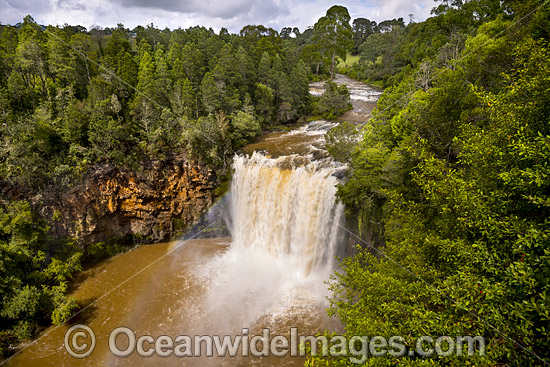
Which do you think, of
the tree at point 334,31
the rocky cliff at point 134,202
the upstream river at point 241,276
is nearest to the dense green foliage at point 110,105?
the rocky cliff at point 134,202

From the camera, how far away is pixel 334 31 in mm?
49562

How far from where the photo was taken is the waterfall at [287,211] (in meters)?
17.9

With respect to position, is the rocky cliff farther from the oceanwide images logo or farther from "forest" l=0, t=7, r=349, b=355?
the oceanwide images logo

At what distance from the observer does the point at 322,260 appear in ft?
60.3

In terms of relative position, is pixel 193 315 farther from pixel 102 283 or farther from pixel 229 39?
pixel 229 39

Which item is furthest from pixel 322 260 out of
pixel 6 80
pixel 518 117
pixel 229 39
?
pixel 229 39

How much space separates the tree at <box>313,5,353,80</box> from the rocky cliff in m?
40.3

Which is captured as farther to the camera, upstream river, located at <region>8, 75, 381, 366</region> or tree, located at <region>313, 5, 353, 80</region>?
tree, located at <region>313, 5, 353, 80</region>

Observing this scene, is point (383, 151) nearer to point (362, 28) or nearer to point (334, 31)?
point (334, 31)
